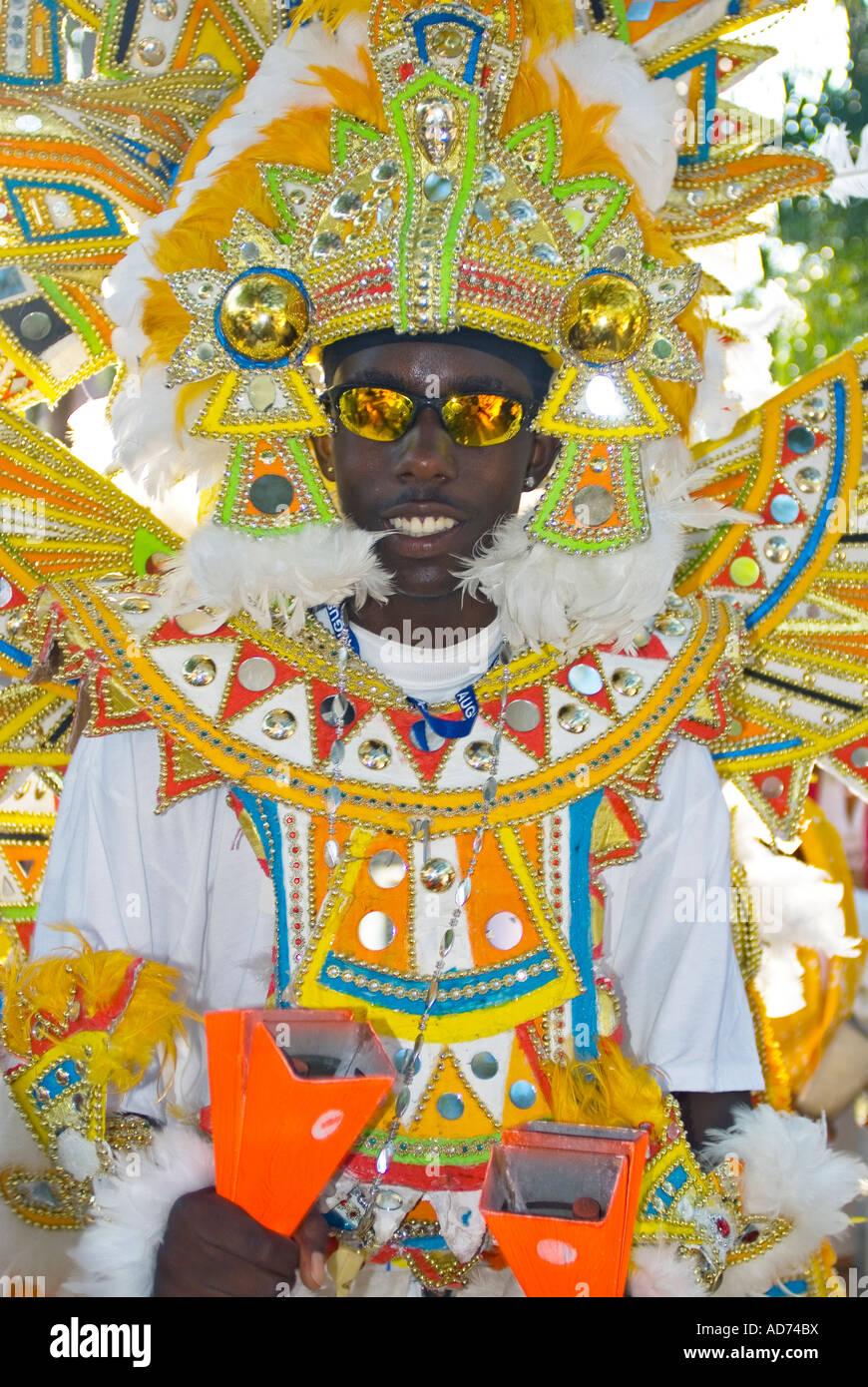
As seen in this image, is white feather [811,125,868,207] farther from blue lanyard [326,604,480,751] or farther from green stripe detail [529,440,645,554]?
blue lanyard [326,604,480,751]

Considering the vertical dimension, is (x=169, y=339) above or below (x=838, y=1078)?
above

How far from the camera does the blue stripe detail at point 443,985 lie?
2.63 meters

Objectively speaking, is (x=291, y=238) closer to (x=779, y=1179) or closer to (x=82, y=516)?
(x=82, y=516)

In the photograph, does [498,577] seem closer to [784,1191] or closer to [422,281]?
[422,281]

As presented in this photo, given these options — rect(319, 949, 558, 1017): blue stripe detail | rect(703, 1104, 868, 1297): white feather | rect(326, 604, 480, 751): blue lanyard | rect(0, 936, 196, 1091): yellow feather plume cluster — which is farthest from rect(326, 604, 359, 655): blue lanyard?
rect(703, 1104, 868, 1297): white feather

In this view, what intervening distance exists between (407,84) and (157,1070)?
5.97ft

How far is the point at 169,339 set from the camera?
283 cm

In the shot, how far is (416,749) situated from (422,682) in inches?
5.8

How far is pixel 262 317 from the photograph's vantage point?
8.60 ft

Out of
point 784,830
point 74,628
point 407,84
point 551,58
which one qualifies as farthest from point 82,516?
Result: point 784,830

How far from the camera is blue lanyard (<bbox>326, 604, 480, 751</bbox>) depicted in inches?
110

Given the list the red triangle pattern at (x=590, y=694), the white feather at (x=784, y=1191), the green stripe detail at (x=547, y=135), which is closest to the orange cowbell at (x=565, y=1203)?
the white feather at (x=784, y=1191)

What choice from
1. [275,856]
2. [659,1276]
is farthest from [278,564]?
[659,1276]

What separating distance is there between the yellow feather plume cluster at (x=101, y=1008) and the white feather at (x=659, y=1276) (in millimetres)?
861
